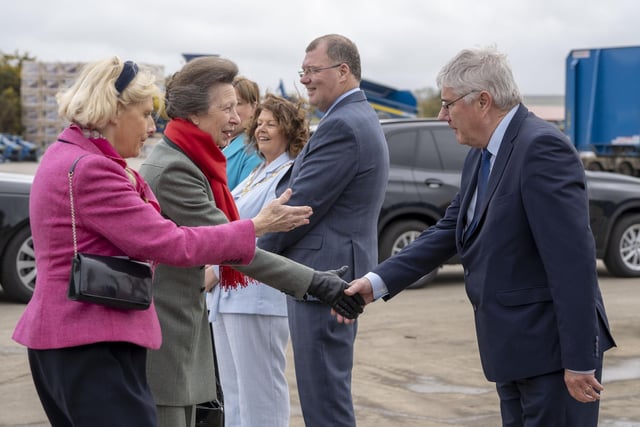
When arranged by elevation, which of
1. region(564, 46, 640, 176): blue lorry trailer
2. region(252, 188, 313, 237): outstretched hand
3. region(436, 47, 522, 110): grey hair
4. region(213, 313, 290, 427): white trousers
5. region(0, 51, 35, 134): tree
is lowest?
region(0, 51, 35, 134): tree

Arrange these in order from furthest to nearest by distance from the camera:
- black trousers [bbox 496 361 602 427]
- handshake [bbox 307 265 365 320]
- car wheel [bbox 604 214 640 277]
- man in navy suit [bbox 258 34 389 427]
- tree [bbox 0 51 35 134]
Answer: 1. tree [bbox 0 51 35 134]
2. car wheel [bbox 604 214 640 277]
3. man in navy suit [bbox 258 34 389 427]
4. handshake [bbox 307 265 365 320]
5. black trousers [bbox 496 361 602 427]

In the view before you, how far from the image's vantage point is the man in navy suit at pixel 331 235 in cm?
438

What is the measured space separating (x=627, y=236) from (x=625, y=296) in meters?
1.49

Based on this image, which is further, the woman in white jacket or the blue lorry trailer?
the blue lorry trailer

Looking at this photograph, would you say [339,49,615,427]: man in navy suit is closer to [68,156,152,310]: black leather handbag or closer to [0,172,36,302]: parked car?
[68,156,152,310]: black leather handbag

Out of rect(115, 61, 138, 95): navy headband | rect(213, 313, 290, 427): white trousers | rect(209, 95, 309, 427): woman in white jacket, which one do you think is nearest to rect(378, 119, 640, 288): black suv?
rect(209, 95, 309, 427): woman in white jacket

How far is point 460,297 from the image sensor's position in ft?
33.4

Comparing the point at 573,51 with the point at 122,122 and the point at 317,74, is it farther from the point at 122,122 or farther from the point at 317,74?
the point at 122,122

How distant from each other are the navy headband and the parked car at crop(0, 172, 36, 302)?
21.4ft

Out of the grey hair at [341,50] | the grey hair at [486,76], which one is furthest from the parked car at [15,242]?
the grey hair at [486,76]

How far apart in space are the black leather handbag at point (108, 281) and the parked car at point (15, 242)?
664 centimetres

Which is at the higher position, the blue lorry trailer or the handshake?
the handshake

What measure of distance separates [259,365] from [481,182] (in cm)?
161

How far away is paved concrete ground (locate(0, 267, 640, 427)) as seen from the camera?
5.88 m
